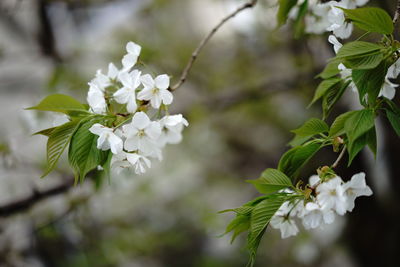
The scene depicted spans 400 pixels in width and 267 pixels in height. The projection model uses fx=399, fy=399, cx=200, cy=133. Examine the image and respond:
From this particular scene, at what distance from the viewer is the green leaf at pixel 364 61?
1.99ft

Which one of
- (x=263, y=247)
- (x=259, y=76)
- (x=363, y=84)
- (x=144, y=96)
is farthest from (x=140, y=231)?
(x=363, y=84)

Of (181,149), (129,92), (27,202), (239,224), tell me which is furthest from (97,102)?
(181,149)

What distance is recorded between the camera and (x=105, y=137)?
2.21 feet

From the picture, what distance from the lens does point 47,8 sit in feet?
7.48

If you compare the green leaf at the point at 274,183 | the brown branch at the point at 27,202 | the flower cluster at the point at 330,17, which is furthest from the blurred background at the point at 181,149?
the green leaf at the point at 274,183

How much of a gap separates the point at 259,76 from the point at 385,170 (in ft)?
3.54

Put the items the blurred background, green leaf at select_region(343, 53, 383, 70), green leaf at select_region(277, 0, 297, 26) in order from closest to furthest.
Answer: green leaf at select_region(343, 53, 383, 70)
green leaf at select_region(277, 0, 297, 26)
the blurred background

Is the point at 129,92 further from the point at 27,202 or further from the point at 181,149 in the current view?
the point at 181,149

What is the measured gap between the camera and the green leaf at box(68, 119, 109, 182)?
2.26ft

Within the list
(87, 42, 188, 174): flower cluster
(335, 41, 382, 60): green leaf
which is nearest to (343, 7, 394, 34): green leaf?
(335, 41, 382, 60): green leaf

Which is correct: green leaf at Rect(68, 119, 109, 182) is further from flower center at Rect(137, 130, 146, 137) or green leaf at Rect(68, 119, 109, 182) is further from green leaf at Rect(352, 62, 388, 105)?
green leaf at Rect(352, 62, 388, 105)

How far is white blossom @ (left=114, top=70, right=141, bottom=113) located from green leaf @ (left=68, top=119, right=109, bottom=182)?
0.08 meters

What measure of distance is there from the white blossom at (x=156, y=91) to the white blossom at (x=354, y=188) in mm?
354

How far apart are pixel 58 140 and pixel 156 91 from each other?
196 mm
